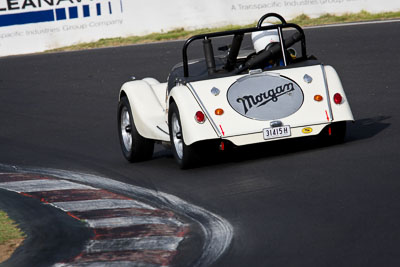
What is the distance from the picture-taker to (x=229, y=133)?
28.7 ft

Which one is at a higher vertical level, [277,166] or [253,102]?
[253,102]

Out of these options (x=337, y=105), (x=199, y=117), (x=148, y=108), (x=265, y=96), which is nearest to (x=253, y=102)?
(x=265, y=96)

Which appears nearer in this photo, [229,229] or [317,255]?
[317,255]

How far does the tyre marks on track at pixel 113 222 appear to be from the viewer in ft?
19.1

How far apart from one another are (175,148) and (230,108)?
2.61ft

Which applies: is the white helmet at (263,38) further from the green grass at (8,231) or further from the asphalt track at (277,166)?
Answer: the green grass at (8,231)

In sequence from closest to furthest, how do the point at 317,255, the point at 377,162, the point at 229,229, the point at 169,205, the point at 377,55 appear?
the point at 317,255 < the point at 229,229 < the point at 169,205 < the point at 377,162 < the point at 377,55

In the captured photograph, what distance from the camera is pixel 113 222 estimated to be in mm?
7070

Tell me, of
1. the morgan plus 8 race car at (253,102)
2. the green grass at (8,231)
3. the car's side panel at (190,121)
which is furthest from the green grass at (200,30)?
→ the green grass at (8,231)

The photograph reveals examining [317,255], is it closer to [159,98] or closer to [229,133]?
[229,133]

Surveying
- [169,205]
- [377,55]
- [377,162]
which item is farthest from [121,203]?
[377,55]

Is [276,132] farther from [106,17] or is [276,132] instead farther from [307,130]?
[106,17]

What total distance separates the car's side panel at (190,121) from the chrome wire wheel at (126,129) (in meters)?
1.57

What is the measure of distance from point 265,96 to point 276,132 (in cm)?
40
